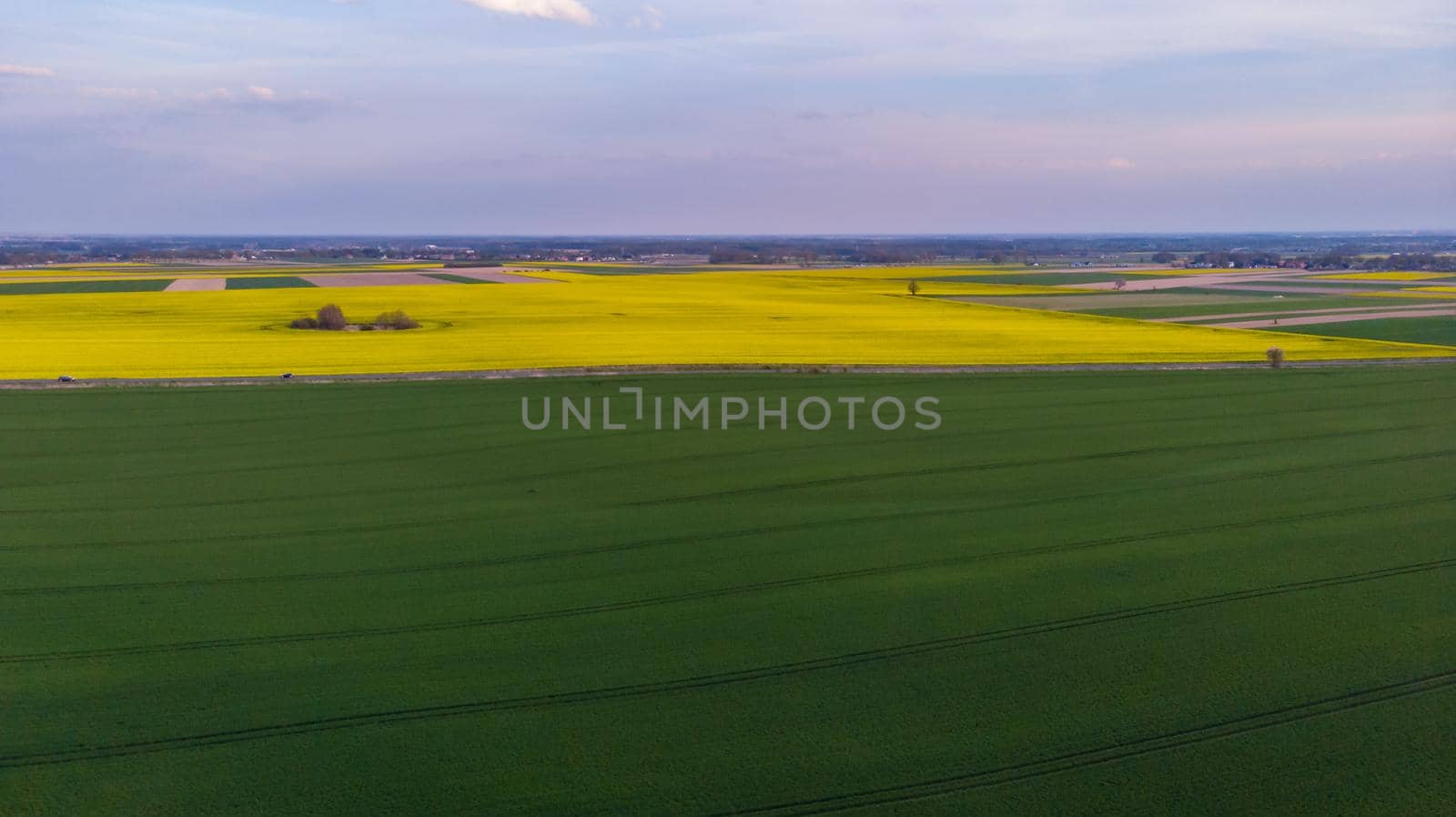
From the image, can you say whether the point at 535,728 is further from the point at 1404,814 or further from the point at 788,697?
the point at 1404,814

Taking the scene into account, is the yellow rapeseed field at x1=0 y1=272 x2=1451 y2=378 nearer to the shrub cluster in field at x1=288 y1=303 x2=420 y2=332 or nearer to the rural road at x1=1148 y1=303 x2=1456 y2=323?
the shrub cluster in field at x1=288 y1=303 x2=420 y2=332

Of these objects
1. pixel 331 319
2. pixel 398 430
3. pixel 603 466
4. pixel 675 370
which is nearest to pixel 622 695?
pixel 603 466

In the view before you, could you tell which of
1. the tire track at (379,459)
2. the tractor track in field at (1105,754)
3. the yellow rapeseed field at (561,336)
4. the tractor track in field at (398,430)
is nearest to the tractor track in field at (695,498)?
the tractor track in field at (398,430)

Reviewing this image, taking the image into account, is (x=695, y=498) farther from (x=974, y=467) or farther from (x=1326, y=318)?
(x=1326, y=318)

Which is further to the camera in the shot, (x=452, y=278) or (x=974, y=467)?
(x=452, y=278)

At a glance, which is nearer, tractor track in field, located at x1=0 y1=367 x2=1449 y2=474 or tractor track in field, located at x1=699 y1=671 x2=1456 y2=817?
tractor track in field, located at x1=699 y1=671 x2=1456 y2=817

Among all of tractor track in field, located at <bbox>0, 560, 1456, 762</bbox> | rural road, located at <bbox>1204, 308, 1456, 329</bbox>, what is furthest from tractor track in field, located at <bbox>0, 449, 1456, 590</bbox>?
rural road, located at <bbox>1204, 308, 1456, 329</bbox>
